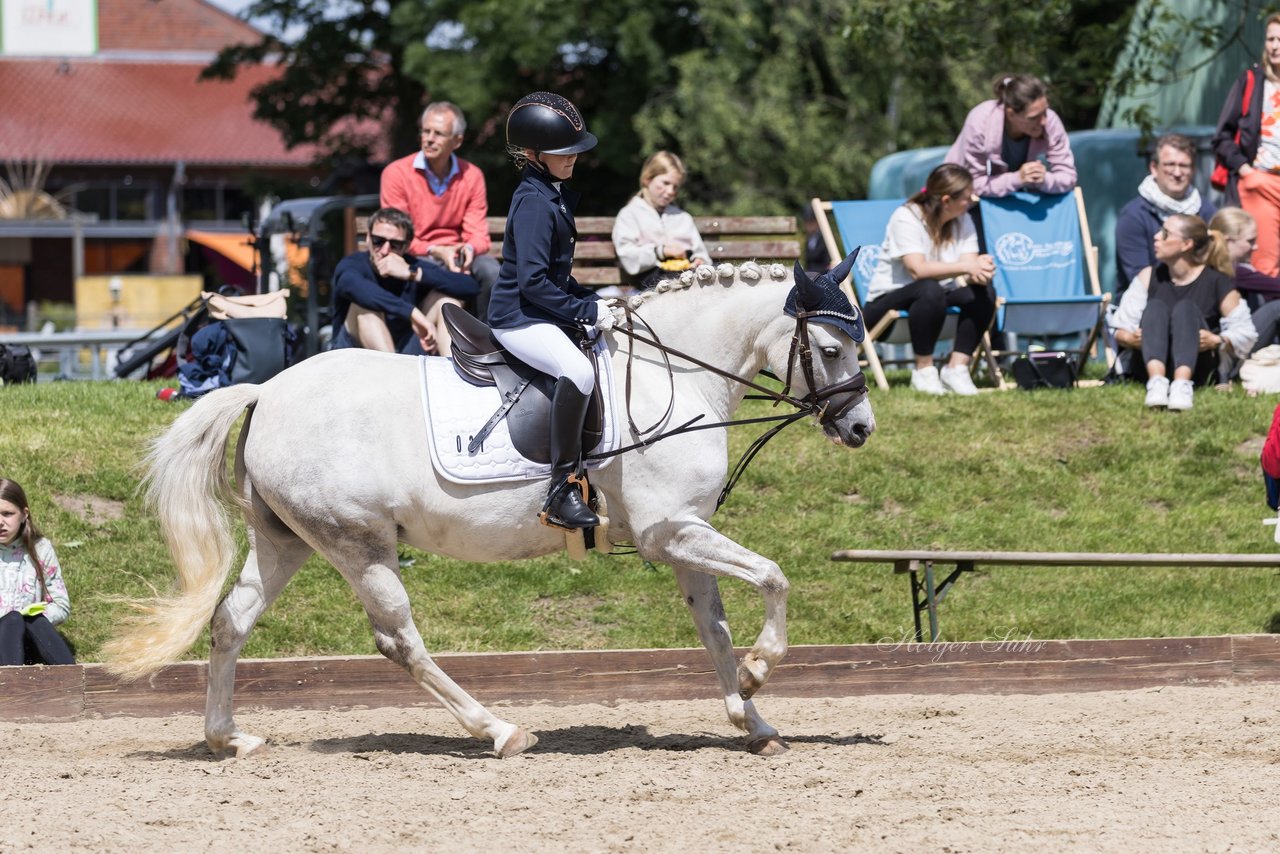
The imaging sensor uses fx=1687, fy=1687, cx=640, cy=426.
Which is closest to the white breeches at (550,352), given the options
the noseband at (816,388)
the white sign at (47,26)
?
the noseband at (816,388)

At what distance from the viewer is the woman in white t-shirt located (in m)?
11.4

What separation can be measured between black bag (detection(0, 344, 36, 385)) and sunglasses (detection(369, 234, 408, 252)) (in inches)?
165

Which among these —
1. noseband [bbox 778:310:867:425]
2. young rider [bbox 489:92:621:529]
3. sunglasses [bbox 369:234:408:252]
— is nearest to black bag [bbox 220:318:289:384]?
sunglasses [bbox 369:234:408:252]

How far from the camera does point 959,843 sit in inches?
205

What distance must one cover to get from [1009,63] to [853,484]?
924cm

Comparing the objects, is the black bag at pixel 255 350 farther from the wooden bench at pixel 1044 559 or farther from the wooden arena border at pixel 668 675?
the wooden bench at pixel 1044 559

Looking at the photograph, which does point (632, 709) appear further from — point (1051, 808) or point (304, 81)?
point (304, 81)

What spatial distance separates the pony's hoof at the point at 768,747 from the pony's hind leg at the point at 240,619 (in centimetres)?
198

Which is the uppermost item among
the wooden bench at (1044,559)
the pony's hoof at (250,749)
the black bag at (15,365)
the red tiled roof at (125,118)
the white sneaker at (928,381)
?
the red tiled roof at (125,118)

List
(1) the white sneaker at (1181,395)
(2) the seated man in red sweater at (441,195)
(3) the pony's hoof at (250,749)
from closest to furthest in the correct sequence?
(3) the pony's hoof at (250,749) < (2) the seated man in red sweater at (441,195) < (1) the white sneaker at (1181,395)

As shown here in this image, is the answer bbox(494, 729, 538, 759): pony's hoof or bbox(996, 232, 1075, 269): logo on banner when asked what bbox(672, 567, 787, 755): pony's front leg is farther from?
bbox(996, 232, 1075, 269): logo on banner

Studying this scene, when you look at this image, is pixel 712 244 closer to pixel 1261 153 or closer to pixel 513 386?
pixel 1261 153

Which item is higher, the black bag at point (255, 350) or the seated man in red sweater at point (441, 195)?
the seated man in red sweater at point (441, 195)

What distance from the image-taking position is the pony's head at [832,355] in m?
6.59
